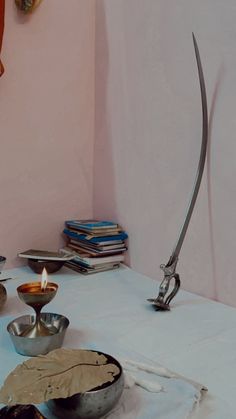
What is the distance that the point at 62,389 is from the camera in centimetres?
67

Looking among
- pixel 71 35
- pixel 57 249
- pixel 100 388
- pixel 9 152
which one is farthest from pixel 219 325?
pixel 71 35

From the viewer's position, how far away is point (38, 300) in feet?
3.04

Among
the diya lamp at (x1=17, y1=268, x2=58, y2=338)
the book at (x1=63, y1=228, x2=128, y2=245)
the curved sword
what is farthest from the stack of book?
the diya lamp at (x1=17, y1=268, x2=58, y2=338)

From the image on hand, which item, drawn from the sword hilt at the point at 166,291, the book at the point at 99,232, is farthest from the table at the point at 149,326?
the book at the point at 99,232

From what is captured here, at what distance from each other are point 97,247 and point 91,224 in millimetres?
92

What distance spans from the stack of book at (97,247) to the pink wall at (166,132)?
4 centimetres

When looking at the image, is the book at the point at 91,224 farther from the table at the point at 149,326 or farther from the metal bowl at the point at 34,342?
the metal bowl at the point at 34,342

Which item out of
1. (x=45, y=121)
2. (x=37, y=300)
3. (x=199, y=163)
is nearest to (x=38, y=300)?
(x=37, y=300)

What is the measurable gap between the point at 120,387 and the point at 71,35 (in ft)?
4.13

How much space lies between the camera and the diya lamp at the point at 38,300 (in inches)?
36.4

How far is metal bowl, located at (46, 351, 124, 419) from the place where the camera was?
677 mm

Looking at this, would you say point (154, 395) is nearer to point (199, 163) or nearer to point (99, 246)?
point (199, 163)

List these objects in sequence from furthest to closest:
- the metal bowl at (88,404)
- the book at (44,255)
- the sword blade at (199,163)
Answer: the book at (44,255) → the sword blade at (199,163) → the metal bowl at (88,404)

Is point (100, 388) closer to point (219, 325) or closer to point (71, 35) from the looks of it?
point (219, 325)
